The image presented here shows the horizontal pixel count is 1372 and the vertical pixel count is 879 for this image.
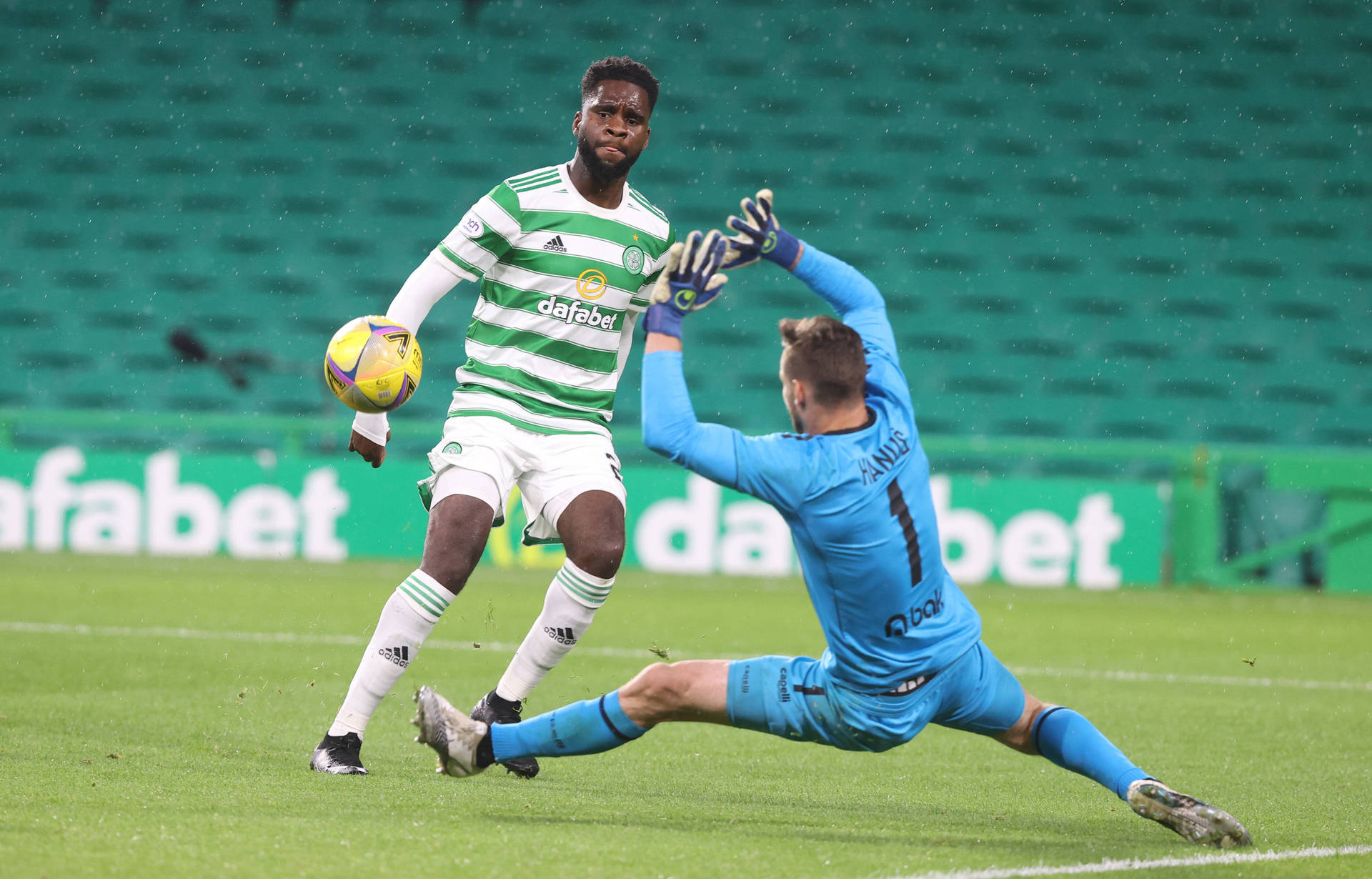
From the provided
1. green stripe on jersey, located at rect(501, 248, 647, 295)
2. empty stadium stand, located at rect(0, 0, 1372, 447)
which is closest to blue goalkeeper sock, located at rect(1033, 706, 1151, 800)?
green stripe on jersey, located at rect(501, 248, 647, 295)

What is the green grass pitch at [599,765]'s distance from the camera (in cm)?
367

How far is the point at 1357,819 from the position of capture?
177 inches

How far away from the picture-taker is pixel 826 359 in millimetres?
3740

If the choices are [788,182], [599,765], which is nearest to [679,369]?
[599,765]

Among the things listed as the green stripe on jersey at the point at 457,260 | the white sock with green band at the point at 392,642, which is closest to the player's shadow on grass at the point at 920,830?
the white sock with green band at the point at 392,642

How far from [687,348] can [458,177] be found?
3296mm

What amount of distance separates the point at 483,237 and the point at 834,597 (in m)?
1.78

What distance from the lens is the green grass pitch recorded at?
12.0 ft

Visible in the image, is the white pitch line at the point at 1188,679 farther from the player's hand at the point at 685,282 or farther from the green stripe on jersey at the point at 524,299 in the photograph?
the player's hand at the point at 685,282

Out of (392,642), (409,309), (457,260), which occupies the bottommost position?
(392,642)

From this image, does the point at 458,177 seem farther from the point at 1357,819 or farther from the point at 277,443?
the point at 1357,819

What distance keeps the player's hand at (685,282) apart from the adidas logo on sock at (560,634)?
4.90ft

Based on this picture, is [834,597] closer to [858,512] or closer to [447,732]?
[858,512]

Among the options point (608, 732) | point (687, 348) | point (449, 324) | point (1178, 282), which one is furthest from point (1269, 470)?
point (608, 732)
